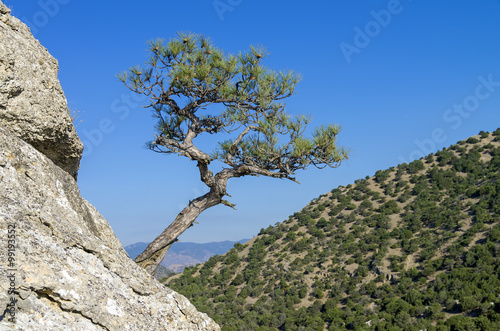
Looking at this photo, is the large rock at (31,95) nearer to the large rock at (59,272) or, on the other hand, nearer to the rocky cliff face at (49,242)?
the rocky cliff face at (49,242)

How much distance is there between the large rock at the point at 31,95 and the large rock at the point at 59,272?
0.84 m

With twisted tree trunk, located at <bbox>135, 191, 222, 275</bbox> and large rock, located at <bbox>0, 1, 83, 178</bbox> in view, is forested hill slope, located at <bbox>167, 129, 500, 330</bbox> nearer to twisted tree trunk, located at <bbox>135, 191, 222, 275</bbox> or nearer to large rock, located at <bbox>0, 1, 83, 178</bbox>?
twisted tree trunk, located at <bbox>135, 191, 222, 275</bbox>

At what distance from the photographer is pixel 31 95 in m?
6.03

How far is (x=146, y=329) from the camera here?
4254mm

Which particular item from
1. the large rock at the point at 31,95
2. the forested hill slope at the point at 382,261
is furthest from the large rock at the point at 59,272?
the forested hill slope at the point at 382,261

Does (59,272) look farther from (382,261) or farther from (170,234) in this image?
(382,261)

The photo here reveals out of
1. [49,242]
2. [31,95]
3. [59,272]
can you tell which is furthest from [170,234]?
[59,272]

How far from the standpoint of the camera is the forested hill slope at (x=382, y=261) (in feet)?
108

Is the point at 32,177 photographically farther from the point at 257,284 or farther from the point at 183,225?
the point at 257,284

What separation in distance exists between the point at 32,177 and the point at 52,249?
57.8 inches

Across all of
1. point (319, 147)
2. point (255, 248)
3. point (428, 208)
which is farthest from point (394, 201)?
point (319, 147)

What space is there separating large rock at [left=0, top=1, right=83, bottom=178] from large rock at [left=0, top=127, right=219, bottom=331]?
841 millimetres

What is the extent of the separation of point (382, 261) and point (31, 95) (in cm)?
4249

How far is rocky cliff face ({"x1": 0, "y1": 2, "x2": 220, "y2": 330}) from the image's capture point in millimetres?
3553
